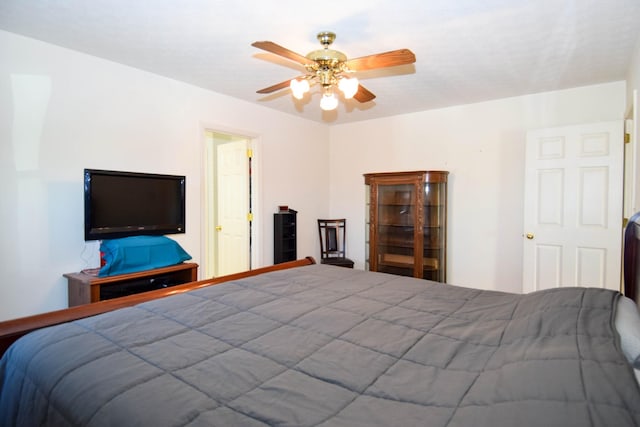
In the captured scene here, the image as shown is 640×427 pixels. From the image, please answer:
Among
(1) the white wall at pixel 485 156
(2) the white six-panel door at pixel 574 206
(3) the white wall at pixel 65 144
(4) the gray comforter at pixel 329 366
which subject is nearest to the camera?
(4) the gray comforter at pixel 329 366

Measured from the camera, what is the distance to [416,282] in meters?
2.21

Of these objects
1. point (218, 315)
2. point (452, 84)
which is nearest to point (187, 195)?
point (218, 315)

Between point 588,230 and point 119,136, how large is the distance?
4.43 meters

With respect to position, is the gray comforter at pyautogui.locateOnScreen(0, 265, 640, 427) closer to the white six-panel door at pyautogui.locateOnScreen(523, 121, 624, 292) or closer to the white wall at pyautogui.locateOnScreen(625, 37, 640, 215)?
the white wall at pyautogui.locateOnScreen(625, 37, 640, 215)

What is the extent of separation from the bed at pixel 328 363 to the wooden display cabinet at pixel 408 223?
2571 mm

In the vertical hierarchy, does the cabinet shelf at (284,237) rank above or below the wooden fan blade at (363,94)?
below

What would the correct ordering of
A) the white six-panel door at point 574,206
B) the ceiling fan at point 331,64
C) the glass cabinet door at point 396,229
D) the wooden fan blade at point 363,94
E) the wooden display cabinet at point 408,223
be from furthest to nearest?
1. the glass cabinet door at point 396,229
2. the wooden display cabinet at point 408,223
3. the white six-panel door at point 574,206
4. the wooden fan blade at point 363,94
5. the ceiling fan at point 331,64

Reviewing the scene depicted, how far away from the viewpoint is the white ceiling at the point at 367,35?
2.12 meters

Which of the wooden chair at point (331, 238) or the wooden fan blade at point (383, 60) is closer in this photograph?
the wooden fan blade at point (383, 60)

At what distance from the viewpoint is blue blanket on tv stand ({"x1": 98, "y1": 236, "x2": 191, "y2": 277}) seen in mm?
2693

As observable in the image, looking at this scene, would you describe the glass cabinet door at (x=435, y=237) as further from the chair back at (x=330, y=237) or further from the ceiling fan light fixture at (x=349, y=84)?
the ceiling fan light fixture at (x=349, y=84)

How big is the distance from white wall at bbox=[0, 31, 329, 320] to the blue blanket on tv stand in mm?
312

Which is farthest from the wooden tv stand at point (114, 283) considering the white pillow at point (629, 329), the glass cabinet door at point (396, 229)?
the white pillow at point (629, 329)

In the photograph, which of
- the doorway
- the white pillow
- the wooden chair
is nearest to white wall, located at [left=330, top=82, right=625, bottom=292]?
the wooden chair
